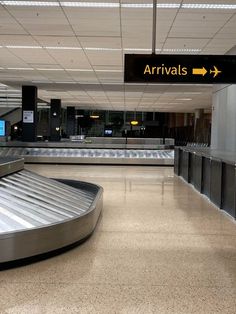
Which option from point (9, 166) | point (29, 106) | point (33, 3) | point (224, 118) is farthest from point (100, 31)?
point (29, 106)

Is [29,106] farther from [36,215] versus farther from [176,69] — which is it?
[36,215]

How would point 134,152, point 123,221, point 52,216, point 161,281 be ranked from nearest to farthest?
point 161,281
point 52,216
point 123,221
point 134,152

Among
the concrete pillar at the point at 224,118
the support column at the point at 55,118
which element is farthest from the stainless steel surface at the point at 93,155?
the support column at the point at 55,118

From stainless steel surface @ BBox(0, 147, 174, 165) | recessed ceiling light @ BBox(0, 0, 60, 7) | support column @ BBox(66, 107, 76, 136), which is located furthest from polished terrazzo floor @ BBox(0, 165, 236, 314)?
support column @ BBox(66, 107, 76, 136)

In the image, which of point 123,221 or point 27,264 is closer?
point 27,264

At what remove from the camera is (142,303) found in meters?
3.93

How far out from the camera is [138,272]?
191 inches

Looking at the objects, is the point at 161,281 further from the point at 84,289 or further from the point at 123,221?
the point at 123,221

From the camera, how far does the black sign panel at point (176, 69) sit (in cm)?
787

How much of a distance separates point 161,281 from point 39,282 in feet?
3.93

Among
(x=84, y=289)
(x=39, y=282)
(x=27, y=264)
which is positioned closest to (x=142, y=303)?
(x=84, y=289)

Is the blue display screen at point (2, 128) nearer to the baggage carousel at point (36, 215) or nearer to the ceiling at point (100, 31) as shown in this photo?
the ceiling at point (100, 31)

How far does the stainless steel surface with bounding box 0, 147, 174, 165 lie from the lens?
69.5 feet

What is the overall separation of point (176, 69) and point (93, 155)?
14.5m
